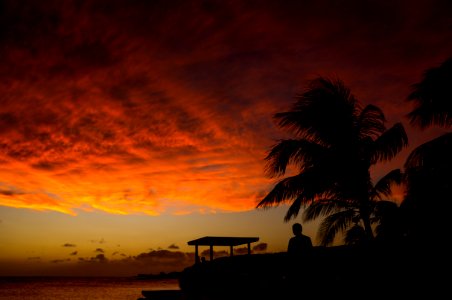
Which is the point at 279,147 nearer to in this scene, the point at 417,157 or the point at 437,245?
the point at 417,157

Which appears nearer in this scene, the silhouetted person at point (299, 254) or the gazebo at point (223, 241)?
the silhouetted person at point (299, 254)

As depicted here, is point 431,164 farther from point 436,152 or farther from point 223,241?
point 223,241

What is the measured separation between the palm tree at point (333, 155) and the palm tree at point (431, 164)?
7.23 feet

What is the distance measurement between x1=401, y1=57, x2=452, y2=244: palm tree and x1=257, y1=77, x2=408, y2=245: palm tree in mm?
2204

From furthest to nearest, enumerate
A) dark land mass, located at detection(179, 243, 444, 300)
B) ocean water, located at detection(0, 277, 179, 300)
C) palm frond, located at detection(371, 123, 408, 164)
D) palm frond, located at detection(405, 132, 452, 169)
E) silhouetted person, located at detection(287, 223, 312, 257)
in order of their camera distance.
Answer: ocean water, located at detection(0, 277, 179, 300) < palm frond, located at detection(371, 123, 408, 164) < palm frond, located at detection(405, 132, 452, 169) < silhouetted person, located at detection(287, 223, 312, 257) < dark land mass, located at detection(179, 243, 444, 300)

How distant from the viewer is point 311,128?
1401 cm

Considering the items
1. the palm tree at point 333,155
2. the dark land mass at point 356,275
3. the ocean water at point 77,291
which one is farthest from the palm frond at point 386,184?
the ocean water at point 77,291

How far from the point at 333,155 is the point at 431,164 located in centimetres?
351

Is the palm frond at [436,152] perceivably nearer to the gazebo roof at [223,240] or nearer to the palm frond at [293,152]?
the palm frond at [293,152]

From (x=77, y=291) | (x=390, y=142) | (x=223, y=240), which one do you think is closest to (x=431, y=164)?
(x=390, y=142)

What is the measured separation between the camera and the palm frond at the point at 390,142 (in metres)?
13.3

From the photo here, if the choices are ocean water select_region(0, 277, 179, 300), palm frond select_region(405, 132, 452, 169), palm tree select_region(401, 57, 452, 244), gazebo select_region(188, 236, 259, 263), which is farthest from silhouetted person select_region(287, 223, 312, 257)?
ocean water select_region(0, 277, 179, 300)

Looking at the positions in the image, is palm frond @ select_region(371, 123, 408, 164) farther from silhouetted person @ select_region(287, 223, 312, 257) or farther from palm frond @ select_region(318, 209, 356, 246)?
silhouetted person @ select_region(287, 223, 312, 257)

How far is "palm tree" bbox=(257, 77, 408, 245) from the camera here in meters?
13.1
